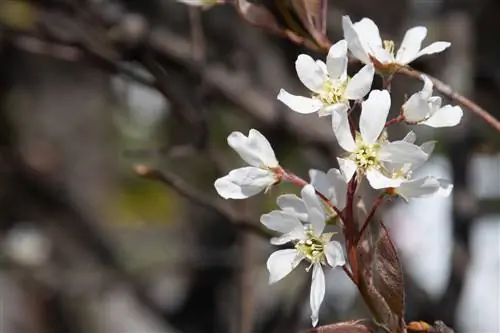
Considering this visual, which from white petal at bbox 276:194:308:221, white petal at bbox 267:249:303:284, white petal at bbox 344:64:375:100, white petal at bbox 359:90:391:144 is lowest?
white petal at bbox 267:249:303:284

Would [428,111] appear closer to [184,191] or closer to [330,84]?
[330,84]

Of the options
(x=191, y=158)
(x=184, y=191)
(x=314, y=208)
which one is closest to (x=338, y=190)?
(x=314, y=208)

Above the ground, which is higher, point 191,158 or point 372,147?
point 191,158

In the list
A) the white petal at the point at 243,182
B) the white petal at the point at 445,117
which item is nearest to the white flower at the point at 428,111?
the white petal at the point at 445,117

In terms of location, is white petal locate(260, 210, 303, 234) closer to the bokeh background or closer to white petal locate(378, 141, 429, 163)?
white petal locate(378, 141, 429, 163)

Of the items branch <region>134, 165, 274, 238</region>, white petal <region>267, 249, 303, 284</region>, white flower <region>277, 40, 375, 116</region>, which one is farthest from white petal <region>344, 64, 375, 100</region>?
branch <region>134, 165, 274, 238</region>
